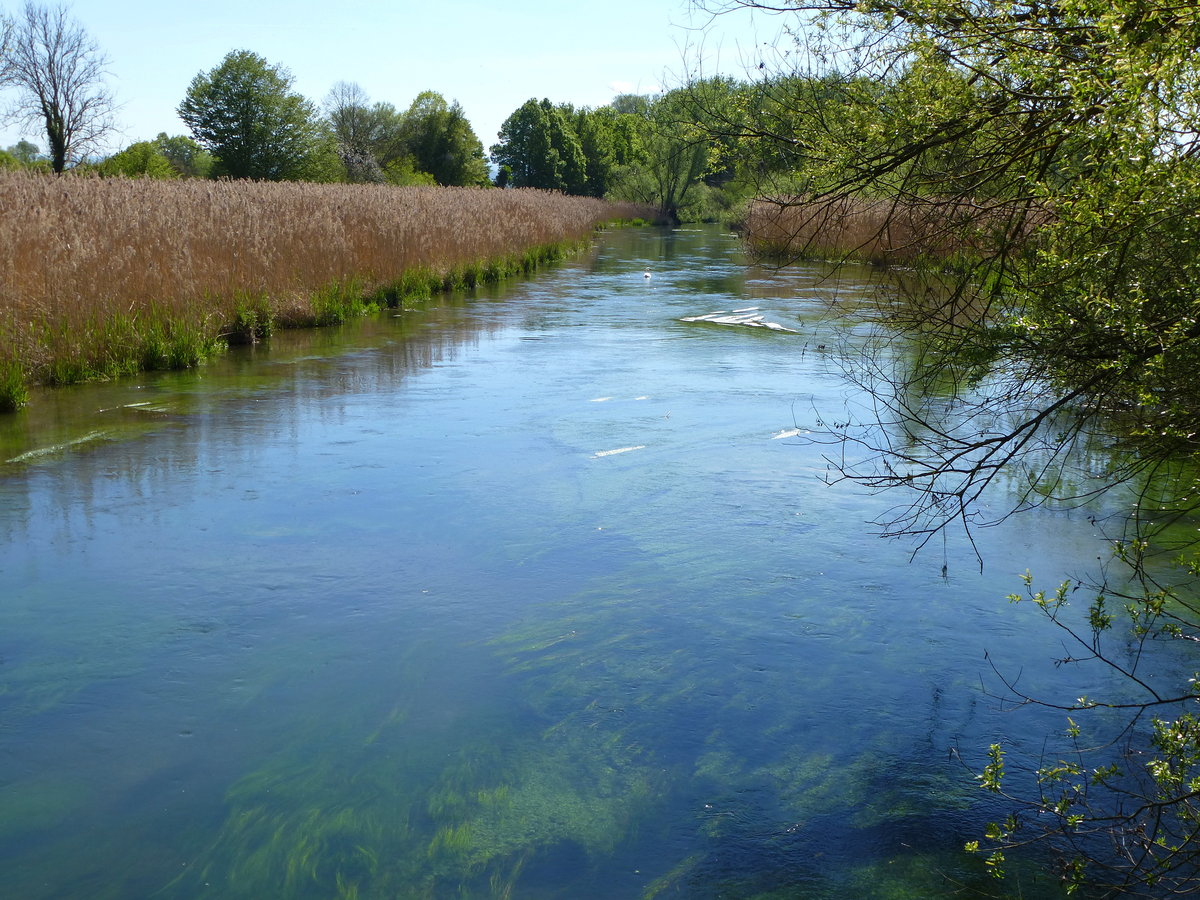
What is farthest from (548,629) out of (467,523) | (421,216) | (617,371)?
(421,216)

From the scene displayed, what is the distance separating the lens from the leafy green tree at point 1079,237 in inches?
94.3

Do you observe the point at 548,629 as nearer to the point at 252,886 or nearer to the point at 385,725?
the point at 385,725

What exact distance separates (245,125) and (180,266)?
35445mm

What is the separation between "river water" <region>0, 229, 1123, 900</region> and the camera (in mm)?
2871

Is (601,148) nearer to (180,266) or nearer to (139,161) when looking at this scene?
(139,161)

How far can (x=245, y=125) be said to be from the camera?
136 ft

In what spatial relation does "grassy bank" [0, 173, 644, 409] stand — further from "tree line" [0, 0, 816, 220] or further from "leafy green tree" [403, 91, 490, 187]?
"leafy green tree" [403, 91, 490, 187]

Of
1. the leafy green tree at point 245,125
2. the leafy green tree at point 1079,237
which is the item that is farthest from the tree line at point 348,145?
the leafy green tree at point 1079,237

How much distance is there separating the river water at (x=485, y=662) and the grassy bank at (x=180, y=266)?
0.94 m

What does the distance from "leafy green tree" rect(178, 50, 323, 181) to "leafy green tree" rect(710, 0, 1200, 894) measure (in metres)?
40.6

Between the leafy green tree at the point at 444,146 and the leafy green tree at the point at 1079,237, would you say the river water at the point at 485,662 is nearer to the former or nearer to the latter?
the leafy green tree at the point at 1079,237

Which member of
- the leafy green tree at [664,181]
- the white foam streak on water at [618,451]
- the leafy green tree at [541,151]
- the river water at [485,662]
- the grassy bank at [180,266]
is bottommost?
the river water at [485,662]

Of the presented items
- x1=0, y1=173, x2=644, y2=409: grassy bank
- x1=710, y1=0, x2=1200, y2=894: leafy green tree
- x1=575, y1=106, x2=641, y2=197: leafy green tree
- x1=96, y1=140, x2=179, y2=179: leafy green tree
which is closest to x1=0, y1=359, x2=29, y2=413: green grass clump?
x1=0, y1=173, x2=644, y2=409: grassy bank

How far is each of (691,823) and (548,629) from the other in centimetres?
136
